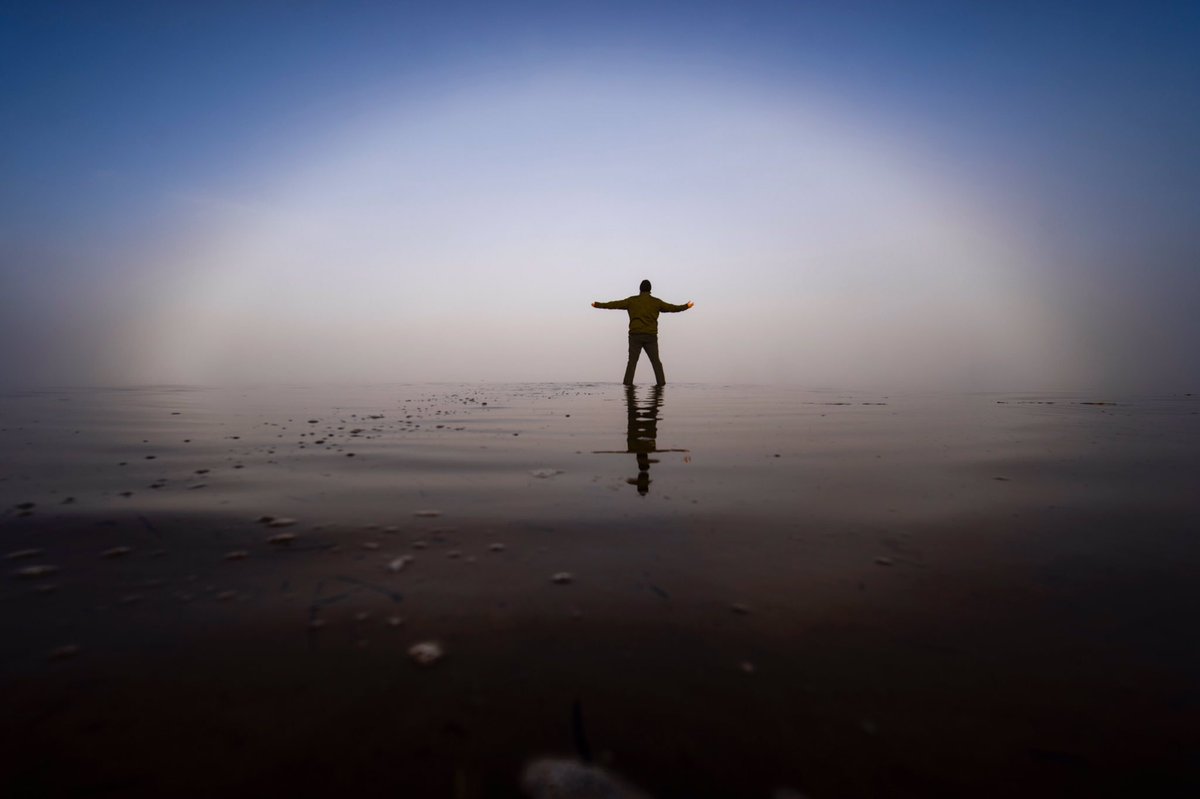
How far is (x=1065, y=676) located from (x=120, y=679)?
1.84m

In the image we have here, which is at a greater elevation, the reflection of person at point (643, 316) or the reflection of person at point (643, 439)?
the reflection of person at point (643, 316)

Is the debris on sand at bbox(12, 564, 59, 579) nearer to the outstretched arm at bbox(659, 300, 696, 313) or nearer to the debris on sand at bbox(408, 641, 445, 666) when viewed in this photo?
the debris on sand at bbox(408, 641, 445, 666)

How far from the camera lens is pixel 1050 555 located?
1786mm

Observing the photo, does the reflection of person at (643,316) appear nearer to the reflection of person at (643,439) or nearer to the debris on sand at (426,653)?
the reflection of person at (643,439)

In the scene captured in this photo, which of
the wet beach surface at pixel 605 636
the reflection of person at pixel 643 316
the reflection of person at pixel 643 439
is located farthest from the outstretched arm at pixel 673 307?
the wet beach surface at pixel 605 636

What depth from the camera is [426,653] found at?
3.89ft

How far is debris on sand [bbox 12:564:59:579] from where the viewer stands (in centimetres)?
159

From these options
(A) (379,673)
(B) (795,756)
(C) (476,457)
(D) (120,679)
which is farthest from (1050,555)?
(C) (476,457)

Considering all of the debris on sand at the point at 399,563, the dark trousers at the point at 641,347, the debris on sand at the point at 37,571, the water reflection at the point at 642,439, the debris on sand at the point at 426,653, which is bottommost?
the debris on sand at the point at 426,653

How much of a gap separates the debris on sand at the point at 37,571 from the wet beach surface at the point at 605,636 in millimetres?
11

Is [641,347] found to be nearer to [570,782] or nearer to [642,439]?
[642,439]

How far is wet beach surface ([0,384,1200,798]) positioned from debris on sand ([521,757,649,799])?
0.08 feet

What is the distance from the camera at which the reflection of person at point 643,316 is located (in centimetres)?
1382

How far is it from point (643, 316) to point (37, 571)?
42.0 ft
